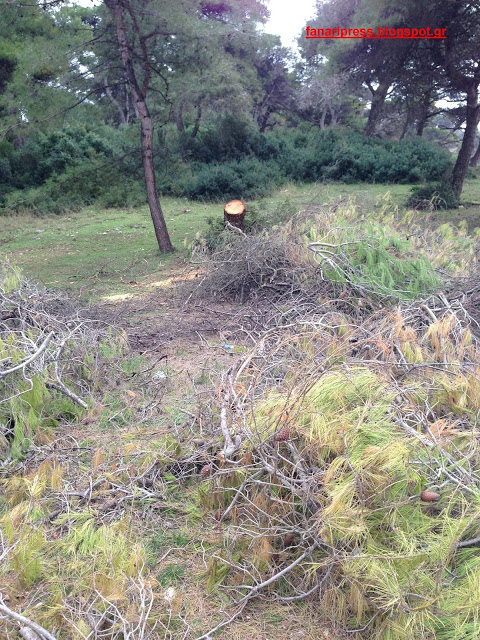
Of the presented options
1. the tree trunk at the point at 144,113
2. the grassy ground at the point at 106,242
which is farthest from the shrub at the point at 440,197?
the tree trunk at the point at 144,113

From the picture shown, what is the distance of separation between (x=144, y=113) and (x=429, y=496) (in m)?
8.73

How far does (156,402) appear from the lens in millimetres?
3924

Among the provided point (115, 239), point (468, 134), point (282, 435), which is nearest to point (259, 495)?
point (282, 435)

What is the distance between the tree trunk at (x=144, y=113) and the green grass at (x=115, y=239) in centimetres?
47

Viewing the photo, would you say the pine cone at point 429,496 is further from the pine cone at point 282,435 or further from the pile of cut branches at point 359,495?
the pine cone at point 282,435

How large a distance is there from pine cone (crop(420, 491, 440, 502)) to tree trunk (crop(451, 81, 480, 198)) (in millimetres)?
13168

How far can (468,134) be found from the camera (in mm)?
13453

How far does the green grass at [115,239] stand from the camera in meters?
8.25

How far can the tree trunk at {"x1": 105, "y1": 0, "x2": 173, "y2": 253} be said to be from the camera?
8.70 m

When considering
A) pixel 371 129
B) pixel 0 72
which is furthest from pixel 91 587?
pixel 371 129

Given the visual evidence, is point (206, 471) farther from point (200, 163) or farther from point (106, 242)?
point (200, 163)

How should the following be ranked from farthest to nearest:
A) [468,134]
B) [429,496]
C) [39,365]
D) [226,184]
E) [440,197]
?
[226,184]
[468,134]
[440,197]
[39,365]
[429,496]

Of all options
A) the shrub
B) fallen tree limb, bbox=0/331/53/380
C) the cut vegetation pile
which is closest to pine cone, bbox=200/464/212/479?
the cut vegetation pile

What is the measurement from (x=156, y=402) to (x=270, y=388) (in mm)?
1189
